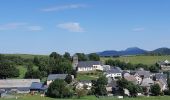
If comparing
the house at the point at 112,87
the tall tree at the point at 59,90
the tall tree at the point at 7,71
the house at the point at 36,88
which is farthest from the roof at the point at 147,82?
the tall tree at the point at 7,71

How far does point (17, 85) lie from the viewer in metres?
67.6

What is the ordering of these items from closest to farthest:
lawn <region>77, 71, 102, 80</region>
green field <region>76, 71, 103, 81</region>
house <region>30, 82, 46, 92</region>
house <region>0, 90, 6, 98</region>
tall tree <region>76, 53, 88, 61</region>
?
house <region>0, 90, 6, 98</region>, house <region>30, 82, 46, 92</region>, lawn <region>77, 71, 102, 80</region>, green field <region>76, 71, 103, 81</region>, tall tree <region>76, 53, 88, 61</region>

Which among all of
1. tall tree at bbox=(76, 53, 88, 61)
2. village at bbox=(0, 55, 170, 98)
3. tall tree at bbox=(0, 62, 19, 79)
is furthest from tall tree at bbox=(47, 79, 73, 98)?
tall tree at bbox=(76, 53, 88, 61)

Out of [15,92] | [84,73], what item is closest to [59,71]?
[84,73]

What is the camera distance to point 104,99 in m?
55.2

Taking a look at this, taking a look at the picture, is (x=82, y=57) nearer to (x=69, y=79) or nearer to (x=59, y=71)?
(x=59, y=71)

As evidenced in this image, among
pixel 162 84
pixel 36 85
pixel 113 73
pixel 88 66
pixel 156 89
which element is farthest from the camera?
pixel 88 66

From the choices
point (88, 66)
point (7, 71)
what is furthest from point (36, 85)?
point (88, 66)

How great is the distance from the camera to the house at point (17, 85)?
65.2 meters

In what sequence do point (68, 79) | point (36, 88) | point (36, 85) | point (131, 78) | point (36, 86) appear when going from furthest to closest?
point (131, 78), point (68, 79), point (36, 85), point (36, 86), point (36, 88)

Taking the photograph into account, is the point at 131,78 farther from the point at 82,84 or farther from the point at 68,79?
the point at 68,79

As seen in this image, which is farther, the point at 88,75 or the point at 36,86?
the point at 88,75

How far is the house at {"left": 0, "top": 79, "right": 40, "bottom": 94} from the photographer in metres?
65.2

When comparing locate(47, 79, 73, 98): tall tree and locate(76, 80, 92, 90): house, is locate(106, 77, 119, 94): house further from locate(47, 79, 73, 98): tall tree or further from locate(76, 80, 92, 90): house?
locate(47, 79, 73, 98): tall tree
